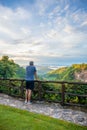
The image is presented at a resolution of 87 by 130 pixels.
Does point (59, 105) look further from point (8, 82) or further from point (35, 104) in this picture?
point (8, 82)

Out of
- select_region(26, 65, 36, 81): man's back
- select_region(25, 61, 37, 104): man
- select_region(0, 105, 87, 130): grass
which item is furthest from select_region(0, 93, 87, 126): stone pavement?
select_region(26, 65, 36, 81): man's back

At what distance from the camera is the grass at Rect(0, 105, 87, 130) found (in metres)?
8.49

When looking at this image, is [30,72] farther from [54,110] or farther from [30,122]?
[30,122]

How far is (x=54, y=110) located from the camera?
11117 millimetres

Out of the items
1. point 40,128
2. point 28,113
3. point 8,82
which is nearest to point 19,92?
point 8,82

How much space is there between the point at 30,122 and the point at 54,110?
233 centimetres

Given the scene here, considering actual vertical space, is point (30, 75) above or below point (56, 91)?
above

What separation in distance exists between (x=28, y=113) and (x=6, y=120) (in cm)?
139

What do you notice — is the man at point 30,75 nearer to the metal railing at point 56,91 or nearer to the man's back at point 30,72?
the man's back at point 30,72

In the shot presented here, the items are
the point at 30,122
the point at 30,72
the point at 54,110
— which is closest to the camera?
the point at 30,122

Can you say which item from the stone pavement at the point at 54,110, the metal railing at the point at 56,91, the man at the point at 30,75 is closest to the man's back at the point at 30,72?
the man at the point at 30,75

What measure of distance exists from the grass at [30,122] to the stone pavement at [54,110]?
0.60m

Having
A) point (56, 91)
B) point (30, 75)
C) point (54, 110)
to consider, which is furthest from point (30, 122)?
point (56, 91)

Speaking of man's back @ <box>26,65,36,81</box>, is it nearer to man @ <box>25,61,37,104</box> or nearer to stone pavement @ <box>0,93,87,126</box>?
man @ <box>25,61,37,104</box>
